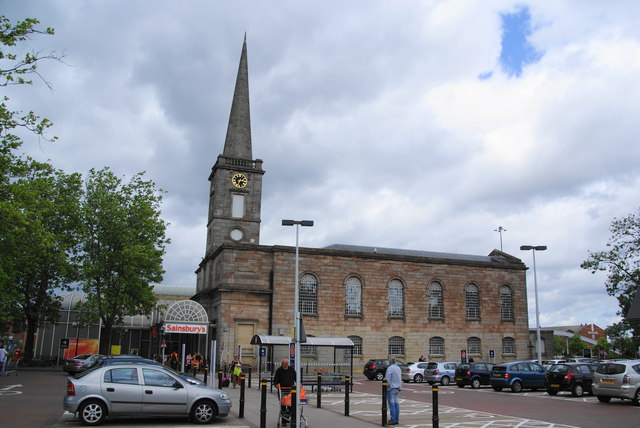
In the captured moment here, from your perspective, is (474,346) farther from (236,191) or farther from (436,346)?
(236,191)

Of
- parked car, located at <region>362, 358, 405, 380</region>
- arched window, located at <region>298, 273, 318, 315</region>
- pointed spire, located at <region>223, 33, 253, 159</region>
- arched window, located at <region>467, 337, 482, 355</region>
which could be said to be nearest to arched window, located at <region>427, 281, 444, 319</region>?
arched window, located at <region>467, 337, 482, 355</region>

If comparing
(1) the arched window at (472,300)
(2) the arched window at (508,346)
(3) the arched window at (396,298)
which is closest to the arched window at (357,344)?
(3) the arched window at (396,298)

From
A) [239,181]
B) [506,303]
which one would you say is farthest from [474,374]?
[239,181]

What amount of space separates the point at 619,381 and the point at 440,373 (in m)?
14.3

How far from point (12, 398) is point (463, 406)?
53.3 ft

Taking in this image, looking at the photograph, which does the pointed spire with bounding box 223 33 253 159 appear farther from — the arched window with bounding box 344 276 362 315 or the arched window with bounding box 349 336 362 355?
the arched window with bounding box 349 336 362 355

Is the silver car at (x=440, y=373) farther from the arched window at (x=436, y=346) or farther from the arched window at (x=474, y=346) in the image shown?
the arched window at (x=474, y=346)

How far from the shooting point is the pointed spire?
54.4 m

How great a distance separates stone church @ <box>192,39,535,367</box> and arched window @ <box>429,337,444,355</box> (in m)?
0.09

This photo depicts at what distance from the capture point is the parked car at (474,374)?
31016 millimetres

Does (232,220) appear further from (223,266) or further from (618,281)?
(618,281)

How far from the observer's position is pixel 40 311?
1743 inches

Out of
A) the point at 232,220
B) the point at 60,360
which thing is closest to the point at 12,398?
the point at 232,220

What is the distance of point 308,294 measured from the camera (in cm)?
4431
